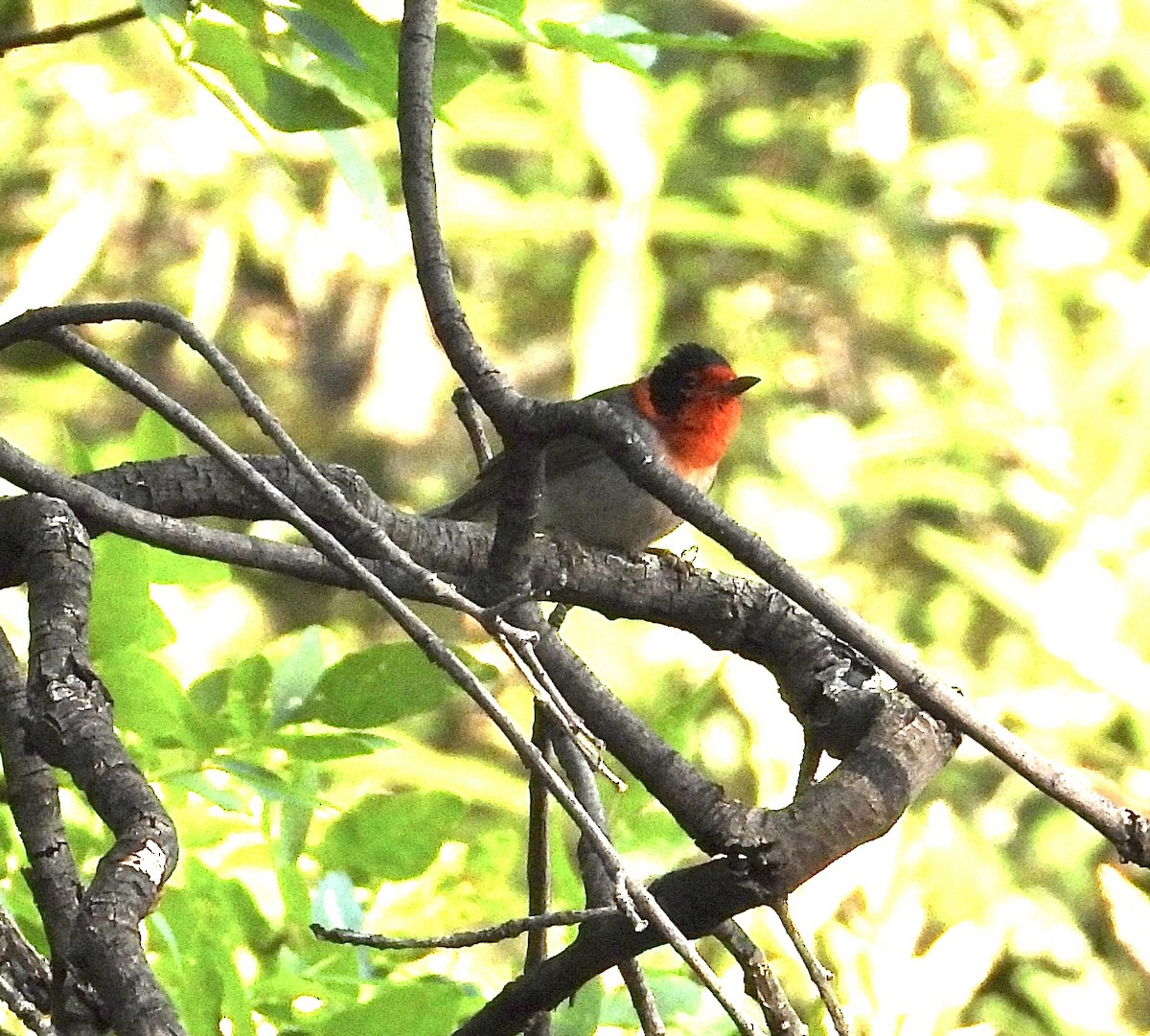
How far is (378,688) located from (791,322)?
2.89 meters

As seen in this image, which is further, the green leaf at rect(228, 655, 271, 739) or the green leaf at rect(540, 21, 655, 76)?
the green leaf at rect(228, 655, 271, 739)

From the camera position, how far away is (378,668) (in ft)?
3.79

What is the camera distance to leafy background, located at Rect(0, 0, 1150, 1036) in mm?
3014

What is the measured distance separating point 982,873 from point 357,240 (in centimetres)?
188

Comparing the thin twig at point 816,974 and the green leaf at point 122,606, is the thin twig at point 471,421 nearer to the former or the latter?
the green leaf at point 122,606

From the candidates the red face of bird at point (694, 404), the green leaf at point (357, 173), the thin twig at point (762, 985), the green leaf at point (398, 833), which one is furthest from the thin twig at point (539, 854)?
the red face of bird at point (694, 404)

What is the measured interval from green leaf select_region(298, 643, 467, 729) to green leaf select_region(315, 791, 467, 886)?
10 cm

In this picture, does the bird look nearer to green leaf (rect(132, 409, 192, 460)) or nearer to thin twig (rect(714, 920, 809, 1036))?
green leaf (rect(132, 409, 192, 460))

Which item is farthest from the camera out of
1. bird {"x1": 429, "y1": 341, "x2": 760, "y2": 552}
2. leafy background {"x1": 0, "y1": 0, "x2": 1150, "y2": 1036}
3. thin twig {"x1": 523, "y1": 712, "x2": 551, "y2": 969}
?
leafy background {"x1": 0, "y1": 0, "x2": 1150, "y2": 1036}

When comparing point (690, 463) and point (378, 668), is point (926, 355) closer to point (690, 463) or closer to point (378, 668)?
point (690, 463)

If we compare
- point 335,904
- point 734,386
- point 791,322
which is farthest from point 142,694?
point 791,322

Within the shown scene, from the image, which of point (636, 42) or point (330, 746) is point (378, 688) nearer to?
point (330, 746)

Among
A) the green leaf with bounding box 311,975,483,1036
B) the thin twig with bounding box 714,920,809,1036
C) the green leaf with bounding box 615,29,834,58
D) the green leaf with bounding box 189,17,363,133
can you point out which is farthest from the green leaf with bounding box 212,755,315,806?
the green leaf with bounding box 615,29,834,58

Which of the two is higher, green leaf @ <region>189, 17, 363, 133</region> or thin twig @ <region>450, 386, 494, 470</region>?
green leaf @ <region>189, 17, 363, 133</region>
